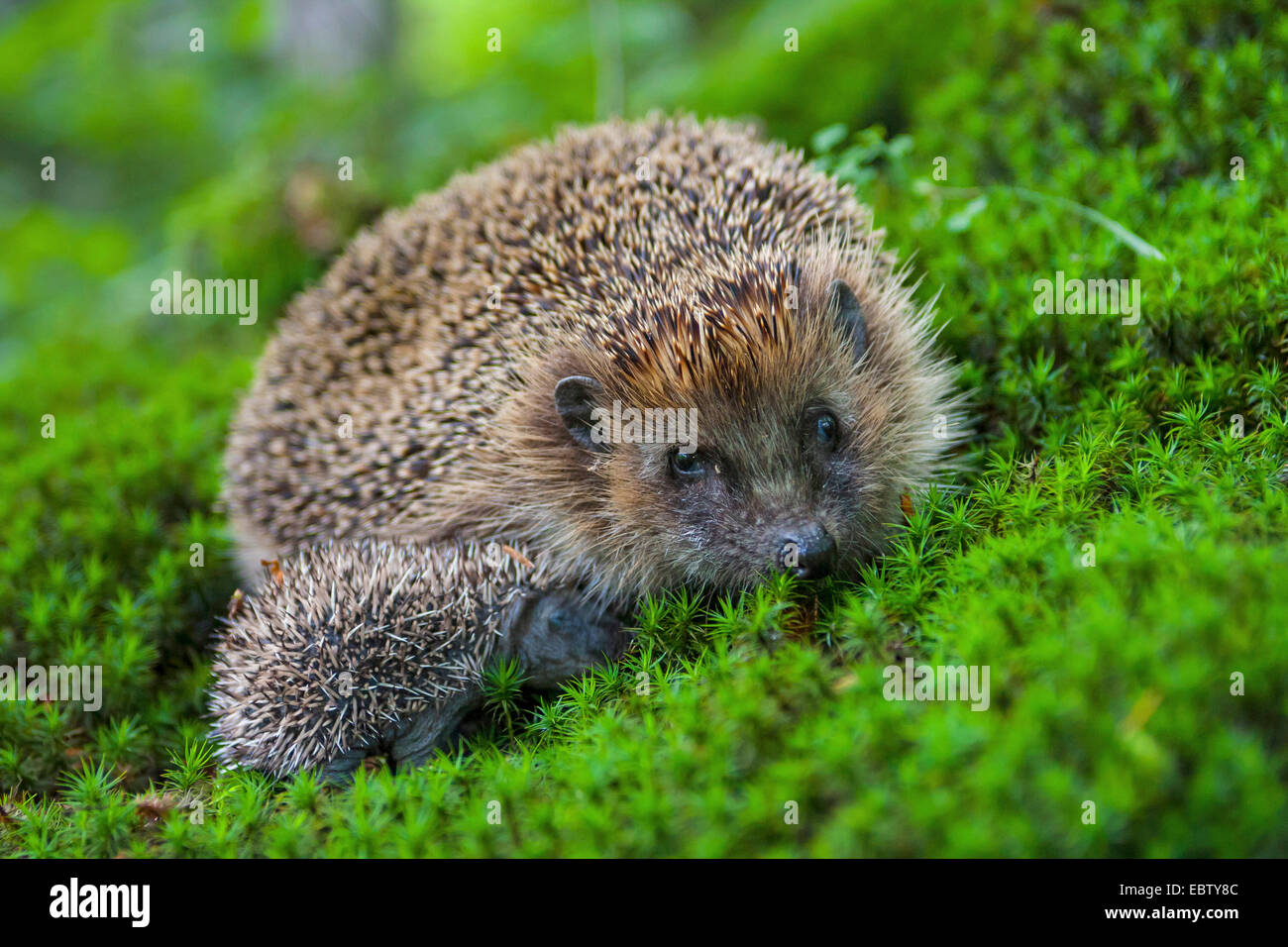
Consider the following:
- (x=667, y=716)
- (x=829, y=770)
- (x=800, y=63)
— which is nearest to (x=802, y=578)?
(x=667, y=716)

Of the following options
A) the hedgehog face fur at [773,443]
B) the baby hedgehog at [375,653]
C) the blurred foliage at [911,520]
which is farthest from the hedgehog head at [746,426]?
the baby hedgehog at [375,653]

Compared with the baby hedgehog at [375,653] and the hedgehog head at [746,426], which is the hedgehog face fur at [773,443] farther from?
the baby hedgehog at [375,653]

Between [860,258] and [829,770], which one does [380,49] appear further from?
[829,770]

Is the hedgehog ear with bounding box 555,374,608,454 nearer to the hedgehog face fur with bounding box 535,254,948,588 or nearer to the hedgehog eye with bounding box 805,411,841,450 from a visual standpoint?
the hedgehog face fur with bounding box 535,254,948,588

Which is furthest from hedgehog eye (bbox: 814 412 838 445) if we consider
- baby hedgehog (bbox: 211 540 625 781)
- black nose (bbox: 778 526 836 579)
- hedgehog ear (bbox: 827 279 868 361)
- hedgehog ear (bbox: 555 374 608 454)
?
baby hedgehog (bbox: 211 540 625 781)
